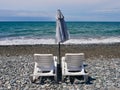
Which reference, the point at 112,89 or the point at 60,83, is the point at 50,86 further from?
the point at 112,89

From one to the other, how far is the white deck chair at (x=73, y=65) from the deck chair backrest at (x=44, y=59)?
613mm

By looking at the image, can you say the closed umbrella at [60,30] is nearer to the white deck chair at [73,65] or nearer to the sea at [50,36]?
the white deck chair at [73,65]

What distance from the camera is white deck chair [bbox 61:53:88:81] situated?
9883 mm

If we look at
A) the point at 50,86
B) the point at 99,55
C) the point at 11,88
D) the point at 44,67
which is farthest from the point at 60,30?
the point at 99,55

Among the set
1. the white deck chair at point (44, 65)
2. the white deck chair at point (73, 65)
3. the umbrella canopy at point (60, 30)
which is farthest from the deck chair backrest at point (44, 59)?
the umbrella canopy at point (60, 30)

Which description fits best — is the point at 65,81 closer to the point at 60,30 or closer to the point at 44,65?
the point at 44,65

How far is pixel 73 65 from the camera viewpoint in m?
10.2

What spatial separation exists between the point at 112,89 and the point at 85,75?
4.06ft

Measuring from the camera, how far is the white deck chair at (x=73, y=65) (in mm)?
9883

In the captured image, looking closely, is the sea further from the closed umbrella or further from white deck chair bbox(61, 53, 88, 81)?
white deck chair bbox(61, 53, 88, 81)

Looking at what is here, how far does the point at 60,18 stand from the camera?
10445 mm

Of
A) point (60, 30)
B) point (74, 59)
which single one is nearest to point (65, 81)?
point (74, 59)

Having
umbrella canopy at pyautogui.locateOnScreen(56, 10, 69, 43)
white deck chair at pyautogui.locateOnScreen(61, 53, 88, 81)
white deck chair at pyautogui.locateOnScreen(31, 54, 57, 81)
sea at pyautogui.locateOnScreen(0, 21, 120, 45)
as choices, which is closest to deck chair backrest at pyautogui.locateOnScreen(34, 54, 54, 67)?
white deck chair at pyautogui.locateOnScreen(31, 54, 57, 81)

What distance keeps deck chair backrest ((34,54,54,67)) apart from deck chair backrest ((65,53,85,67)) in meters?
0.62
